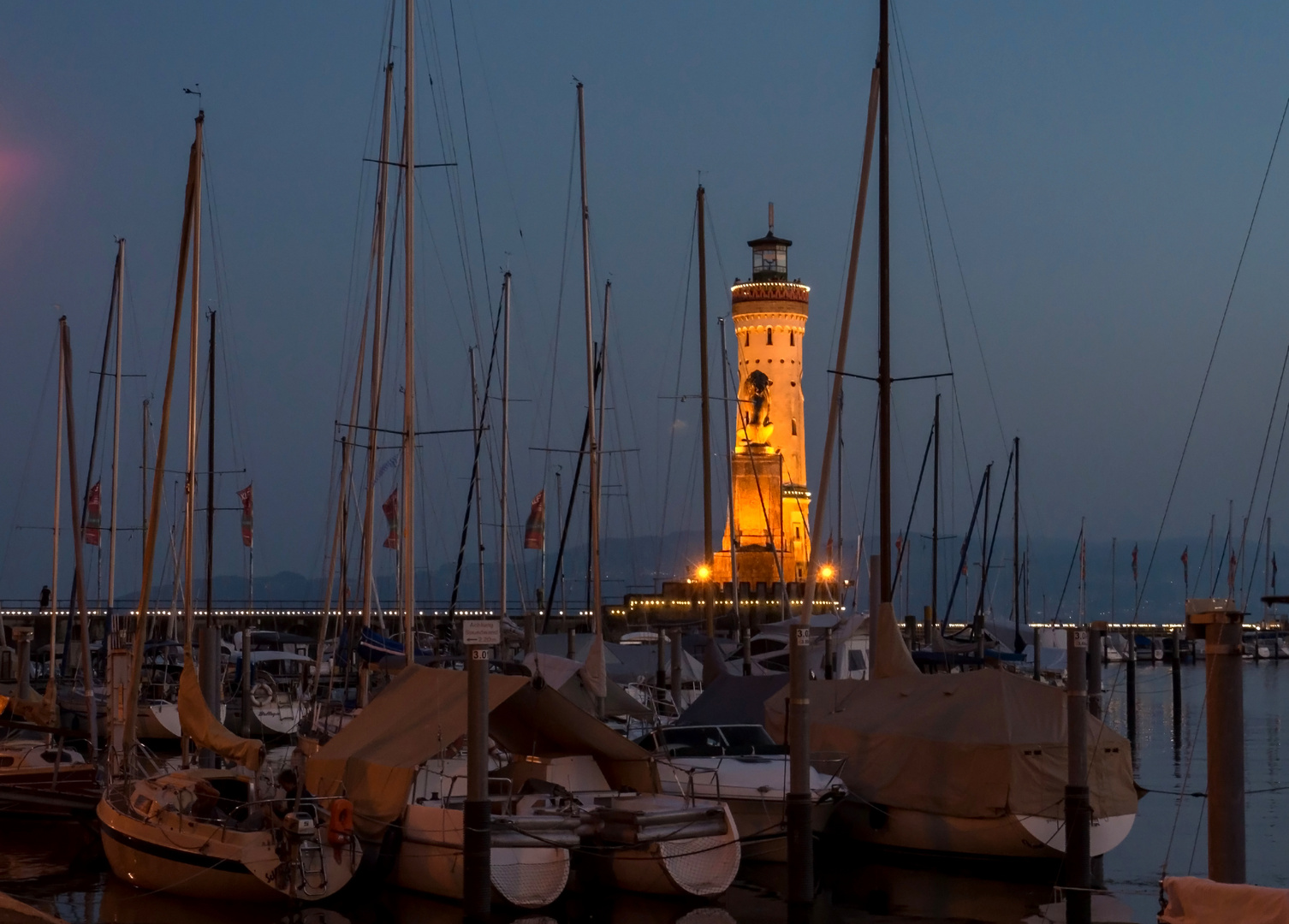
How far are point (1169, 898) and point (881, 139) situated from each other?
20.0 metres

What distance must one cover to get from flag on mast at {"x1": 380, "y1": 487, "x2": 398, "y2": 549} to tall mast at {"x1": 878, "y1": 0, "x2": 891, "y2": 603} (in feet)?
72.4

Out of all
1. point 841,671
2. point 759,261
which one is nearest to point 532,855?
point 841,671

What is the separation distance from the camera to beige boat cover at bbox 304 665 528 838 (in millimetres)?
20688

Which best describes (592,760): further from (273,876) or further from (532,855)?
(273,876)

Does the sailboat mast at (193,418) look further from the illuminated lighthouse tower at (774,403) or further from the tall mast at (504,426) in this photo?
the illuminated lighthouse tower at (774,403)

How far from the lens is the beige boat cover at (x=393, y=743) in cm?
2069

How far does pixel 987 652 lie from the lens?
54.8 metres

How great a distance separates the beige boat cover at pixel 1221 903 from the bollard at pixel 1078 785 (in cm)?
862

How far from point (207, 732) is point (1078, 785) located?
466 inches

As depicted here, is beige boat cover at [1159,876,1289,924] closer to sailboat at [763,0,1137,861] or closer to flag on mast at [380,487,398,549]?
sailboat at [763,0,1137,861]

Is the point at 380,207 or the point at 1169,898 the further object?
the point at 380,207

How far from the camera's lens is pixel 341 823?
65.2ft

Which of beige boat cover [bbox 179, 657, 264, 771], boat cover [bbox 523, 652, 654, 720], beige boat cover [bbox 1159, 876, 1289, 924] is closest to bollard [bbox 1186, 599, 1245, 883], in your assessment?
beige boat cover [bbox 1159, 876, 1289, 924]

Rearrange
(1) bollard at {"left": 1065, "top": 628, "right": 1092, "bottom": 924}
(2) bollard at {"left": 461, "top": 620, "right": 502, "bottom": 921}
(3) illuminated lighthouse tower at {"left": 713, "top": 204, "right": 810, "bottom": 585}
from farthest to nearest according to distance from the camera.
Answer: (3) illuminated lighthouse tower at {"left": 713, "top": 204, "right": 810, "bottom": 585} → (1) bollard at {"left": 1065, "top": 628, "right": 1092, "bottom": 924} → (2) bollard at {"left": 461, "top": 620, "right": 502, "bottom": 921}
